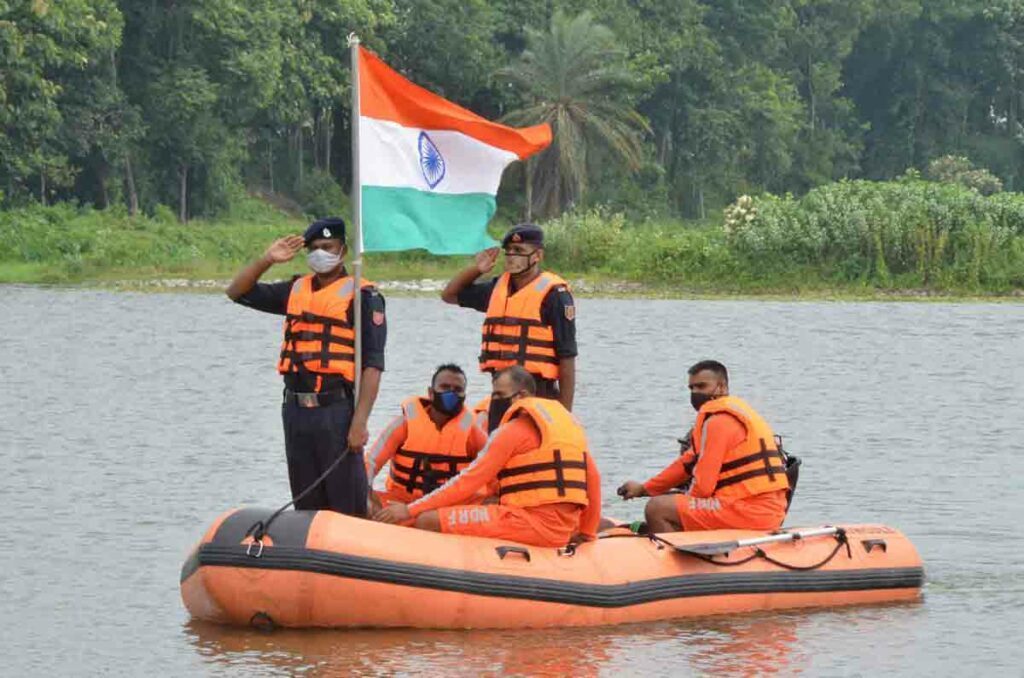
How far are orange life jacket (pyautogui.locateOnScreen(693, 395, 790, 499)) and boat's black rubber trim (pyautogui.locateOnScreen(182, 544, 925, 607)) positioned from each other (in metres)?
0.44

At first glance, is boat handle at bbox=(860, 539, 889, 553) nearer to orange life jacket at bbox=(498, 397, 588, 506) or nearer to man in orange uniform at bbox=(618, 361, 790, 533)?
man in orange uniform at bbox=(618, 361, 790, 533)

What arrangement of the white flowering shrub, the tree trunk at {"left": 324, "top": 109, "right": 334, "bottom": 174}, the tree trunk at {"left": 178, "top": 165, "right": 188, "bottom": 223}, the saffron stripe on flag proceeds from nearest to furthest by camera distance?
the saffron stripe on flag
the white flowering shrub
the tree trunk at {"left": 178, "top": 165, "right": 188, "bottom": 223}
the tree trunk at {"left": 324, "top": 109, "right": 334, "bottom": 174}

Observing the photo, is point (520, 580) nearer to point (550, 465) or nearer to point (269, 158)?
point (550, 465)

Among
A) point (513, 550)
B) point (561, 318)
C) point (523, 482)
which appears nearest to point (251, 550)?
point (513, 550)

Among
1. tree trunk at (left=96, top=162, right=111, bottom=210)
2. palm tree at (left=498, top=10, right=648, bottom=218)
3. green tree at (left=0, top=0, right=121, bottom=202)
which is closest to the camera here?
green tree at (left=0, top=0, right=121, bottom=202)

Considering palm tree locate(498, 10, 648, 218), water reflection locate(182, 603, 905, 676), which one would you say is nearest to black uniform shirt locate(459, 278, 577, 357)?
water reflection locate(182, 603, 905, 676)

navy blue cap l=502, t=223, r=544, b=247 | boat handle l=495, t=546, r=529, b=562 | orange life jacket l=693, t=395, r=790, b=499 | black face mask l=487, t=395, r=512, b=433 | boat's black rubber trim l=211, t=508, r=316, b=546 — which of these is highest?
navy blue cap l=502, t=223, r=544, b=247

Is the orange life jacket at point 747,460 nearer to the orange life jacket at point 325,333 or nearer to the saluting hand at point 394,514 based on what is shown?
the saluting hand at point 394,514

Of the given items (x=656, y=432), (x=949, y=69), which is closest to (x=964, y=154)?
(x=949, y=69)

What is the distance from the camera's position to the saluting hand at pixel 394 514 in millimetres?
10977

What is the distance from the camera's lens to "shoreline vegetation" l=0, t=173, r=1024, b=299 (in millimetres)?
42188

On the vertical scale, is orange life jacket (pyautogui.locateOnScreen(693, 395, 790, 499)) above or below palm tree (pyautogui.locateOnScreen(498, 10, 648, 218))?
below

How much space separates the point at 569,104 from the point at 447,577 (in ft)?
160

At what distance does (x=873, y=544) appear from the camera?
39.4 ft
